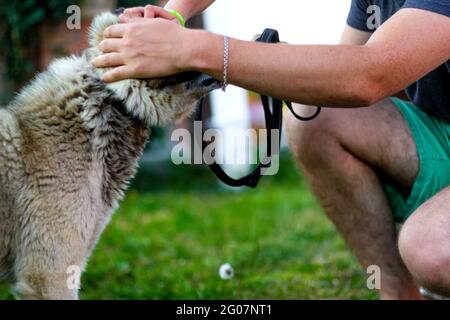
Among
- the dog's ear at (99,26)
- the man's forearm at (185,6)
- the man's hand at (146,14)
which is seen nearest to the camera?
the man's hand at (146,14)

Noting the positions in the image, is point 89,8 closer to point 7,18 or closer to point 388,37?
point 7,18

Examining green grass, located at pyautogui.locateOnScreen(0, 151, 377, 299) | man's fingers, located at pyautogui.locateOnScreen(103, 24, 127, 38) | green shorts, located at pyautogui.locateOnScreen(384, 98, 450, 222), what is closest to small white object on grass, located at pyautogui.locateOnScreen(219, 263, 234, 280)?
green grass, located at pyautogui.locateOnScreen(0, 151, 377, 299)

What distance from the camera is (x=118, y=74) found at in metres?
2.14

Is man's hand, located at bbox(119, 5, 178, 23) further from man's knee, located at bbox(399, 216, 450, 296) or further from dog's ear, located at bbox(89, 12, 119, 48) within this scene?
man's knee, located at bbox(399, 216, 450, 296)

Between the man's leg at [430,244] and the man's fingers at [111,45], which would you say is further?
the man's leg at [430,244]

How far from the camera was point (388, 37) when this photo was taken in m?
2.09

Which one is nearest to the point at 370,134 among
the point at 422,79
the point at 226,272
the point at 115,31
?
the point at 422,79

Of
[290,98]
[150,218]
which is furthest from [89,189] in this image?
[150,218]

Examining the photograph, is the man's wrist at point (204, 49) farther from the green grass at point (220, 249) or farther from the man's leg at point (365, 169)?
the green grass at point (220, 249)

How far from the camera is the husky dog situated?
2283 mm

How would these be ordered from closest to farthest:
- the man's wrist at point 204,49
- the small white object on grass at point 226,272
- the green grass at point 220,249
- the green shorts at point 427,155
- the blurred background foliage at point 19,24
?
the man's wrist at point 204,49
the green shorts at point 427,155
the small white object on grass at point 226,272
the green grass at point 220,249
the blurred background foliage at point 19,24

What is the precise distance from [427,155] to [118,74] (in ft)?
4.45

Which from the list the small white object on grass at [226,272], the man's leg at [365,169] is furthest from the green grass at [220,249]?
the man's leg at [365,169]

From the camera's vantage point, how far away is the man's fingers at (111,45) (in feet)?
6.92
